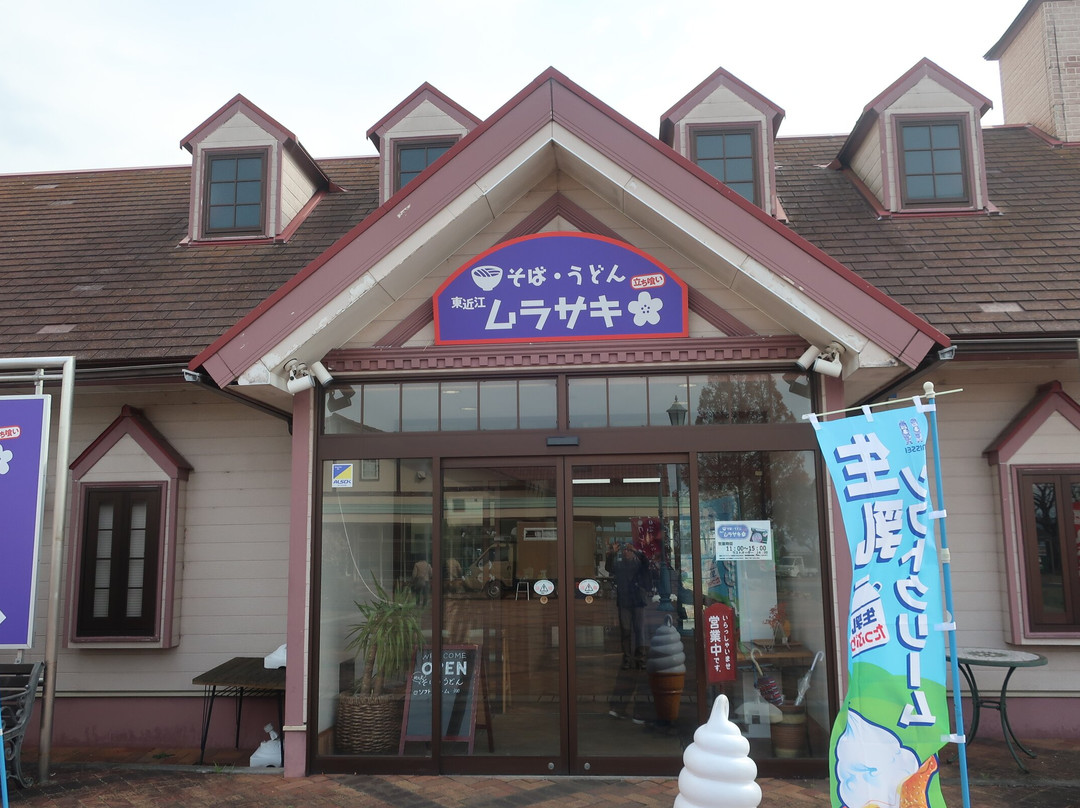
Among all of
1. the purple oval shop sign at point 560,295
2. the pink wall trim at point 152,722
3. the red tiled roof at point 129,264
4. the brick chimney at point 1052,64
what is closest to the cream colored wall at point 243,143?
the red tiled roof at point 129,264

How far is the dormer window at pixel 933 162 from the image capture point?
9.20 m

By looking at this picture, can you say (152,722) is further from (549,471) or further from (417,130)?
(417,130)

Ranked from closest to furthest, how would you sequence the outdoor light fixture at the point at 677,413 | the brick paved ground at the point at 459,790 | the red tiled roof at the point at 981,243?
1. the brick paved ground at the point at 459,790
2. the outdoor light fixture at the point at 677,413
3. the red tiled roof at the point at 981,243

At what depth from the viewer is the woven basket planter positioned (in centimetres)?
655

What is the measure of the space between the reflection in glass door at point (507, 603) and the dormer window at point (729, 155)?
14.4ft

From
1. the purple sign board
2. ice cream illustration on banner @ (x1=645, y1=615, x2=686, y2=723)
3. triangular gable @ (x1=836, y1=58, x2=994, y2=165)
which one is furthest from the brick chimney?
the purple sign board

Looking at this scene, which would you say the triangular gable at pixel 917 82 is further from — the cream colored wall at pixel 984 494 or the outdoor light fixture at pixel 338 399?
the outdoor light fixture at pixel 338 399

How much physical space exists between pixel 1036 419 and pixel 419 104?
7.44m

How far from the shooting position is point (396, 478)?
6816 mm

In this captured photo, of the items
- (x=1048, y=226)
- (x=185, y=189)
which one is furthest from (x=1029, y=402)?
(x=185, y=189)

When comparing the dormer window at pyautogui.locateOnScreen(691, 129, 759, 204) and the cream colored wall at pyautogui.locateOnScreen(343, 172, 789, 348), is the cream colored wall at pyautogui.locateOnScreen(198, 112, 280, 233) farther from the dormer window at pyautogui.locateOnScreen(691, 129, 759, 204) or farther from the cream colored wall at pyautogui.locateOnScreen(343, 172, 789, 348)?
the dormer window at pyautogui.locateOnScreen(691, 129, 759, 204)

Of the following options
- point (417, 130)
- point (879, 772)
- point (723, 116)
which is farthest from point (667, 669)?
point (417, 130)

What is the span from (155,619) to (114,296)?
3459 millimetres

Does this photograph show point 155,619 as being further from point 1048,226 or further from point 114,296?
point 1048,226
